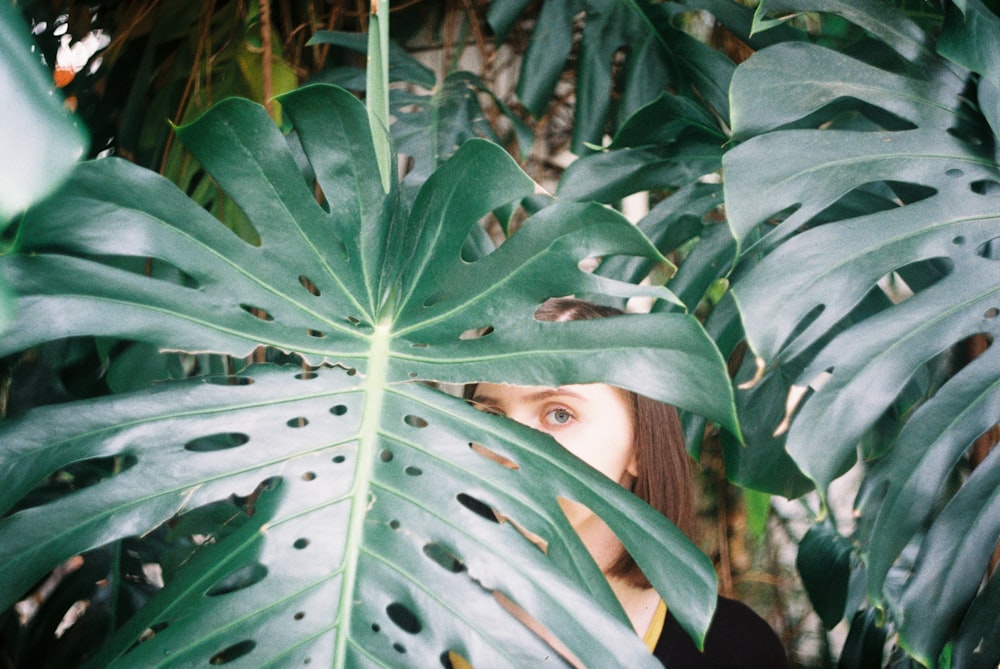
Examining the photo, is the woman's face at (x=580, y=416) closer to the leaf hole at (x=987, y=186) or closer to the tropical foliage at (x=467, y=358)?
the tropical foliage at (x=467, y=358)

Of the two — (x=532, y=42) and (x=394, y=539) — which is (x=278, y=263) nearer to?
(x=394, y=539)

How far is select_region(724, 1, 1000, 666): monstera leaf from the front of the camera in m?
0.62

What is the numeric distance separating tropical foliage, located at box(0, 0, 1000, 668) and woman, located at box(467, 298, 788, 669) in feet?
0.42

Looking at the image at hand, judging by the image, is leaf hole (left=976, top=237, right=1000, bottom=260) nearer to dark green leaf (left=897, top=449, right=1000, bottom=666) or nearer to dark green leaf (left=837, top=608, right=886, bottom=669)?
dark green leaf (left=897, top=449, right=1000, bottom=666)

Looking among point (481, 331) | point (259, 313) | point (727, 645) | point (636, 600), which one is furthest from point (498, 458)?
point (259, 313)

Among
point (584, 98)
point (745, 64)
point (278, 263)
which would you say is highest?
point (584, 98)

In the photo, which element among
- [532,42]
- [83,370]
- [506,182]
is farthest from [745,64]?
[83,370]

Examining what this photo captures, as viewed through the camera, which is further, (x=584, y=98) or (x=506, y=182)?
(x=584, y=98)

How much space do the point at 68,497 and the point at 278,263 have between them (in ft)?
0.74

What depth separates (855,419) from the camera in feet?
2.00

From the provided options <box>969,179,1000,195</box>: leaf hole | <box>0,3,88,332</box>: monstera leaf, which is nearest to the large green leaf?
<box>0,3,88,332</box>: monstera leaf

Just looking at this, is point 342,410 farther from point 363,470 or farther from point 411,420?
point 411,420

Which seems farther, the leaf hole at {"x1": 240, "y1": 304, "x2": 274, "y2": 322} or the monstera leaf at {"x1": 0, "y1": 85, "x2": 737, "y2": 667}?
the leaf hole at {"x1": 240, "y1": 304, "x2": 274, "y2": 322}

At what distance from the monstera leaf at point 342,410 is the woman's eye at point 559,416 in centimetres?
20
